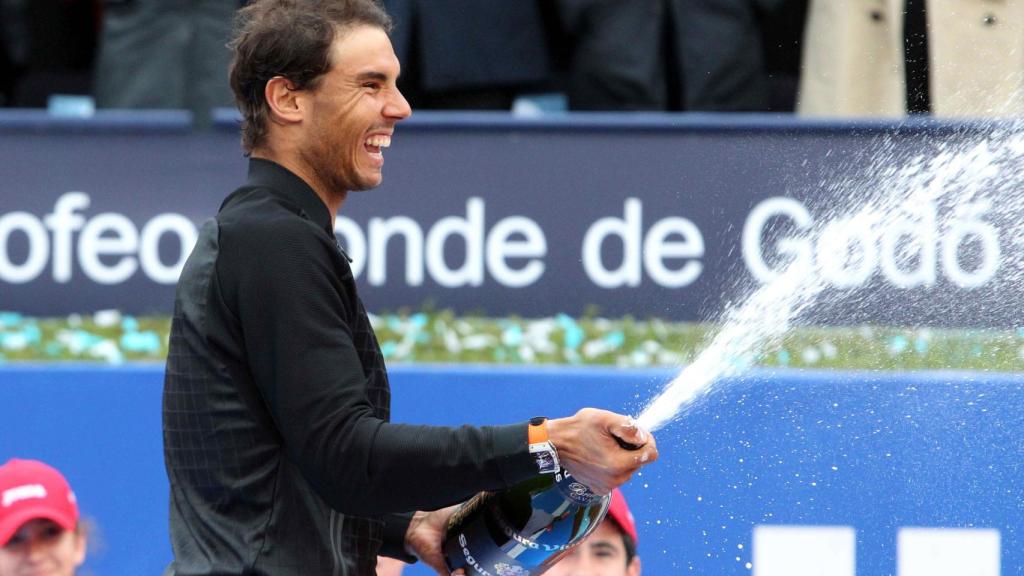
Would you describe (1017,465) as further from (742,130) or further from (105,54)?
(105,54)

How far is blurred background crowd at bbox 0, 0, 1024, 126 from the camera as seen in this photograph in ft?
18.7

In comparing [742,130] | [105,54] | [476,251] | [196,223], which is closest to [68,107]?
[105,54]

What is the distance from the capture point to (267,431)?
2148mm

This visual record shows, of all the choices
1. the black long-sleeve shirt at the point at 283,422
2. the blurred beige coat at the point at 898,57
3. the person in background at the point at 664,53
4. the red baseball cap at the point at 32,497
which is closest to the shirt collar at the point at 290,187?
Result: the black long-sleeve shirt at the point at 283,422

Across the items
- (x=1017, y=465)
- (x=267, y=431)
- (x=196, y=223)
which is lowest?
(x=1017, y=465)

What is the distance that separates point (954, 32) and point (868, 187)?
2.60 feet

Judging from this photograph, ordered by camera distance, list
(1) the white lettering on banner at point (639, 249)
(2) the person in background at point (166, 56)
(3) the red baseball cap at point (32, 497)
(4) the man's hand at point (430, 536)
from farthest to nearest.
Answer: (2) the person in background at point (166, 56) < (1) the white lettering on banner at point (639, 249) < (3) the red baseball cap at point (32, 497) < (4) the man's hand at point (430, 536)

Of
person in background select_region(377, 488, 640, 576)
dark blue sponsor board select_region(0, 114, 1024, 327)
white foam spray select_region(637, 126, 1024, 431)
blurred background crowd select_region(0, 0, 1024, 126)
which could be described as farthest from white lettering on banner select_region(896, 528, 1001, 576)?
blurred background crowd select_region(0, 0, 1024, 126)

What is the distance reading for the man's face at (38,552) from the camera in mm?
3562

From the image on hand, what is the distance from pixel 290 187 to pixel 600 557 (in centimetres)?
167

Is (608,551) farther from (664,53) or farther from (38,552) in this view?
(664,53)

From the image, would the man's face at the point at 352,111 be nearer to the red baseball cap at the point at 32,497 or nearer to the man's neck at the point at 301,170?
the man's neck at the point at 301,170

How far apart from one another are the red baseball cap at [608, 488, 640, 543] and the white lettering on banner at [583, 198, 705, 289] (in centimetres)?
192

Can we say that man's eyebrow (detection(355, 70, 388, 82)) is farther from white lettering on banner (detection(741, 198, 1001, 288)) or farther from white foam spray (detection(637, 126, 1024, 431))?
white lettering on banner (detection(741, 198, 1001, 288))
